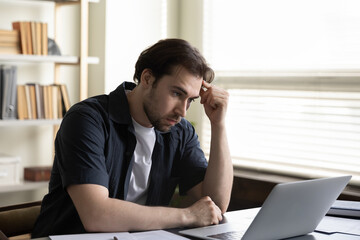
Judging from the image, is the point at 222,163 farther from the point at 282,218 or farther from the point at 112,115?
the point at 282,218

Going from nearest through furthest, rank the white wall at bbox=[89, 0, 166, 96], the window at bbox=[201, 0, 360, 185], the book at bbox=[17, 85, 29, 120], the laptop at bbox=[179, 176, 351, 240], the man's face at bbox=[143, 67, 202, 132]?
1. the laptop at bbox=[179, 176, 351, 240]
2. the man's face at bbox=[143, 67, 202, 132]
3. the window at bbox=[201, 0, 360, 185]
4. the book at bbox=[17, 85, 29, 120]
5. the white wall at bbox=[89, 0, 166, 96]

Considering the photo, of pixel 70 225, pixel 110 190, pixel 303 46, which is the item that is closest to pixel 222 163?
pixel 110 190

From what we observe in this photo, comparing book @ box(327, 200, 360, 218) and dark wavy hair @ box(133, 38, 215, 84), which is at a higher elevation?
dark wavy hair @ box(133, 38, 215, 84)

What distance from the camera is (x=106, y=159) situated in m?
1.98

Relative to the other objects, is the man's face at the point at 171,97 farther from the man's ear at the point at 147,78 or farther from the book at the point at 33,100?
the book at the point at 33,100

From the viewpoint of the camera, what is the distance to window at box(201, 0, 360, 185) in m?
3.10

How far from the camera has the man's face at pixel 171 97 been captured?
6.41 feet

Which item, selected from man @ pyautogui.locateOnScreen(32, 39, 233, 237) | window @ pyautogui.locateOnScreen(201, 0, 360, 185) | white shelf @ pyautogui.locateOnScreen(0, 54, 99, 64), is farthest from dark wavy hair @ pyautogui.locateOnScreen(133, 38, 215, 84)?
white shelf @ pyautogui.locateOnScreen(0, 54, 99, 64)

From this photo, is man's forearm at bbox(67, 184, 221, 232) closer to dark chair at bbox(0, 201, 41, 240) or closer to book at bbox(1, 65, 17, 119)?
→ dark chair at bbox(0, 201, 41, 240)

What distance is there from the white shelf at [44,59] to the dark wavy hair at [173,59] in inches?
57.1

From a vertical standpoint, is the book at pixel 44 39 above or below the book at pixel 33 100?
above

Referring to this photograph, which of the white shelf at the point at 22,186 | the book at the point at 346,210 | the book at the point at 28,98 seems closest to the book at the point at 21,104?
the book at the point at 28,98

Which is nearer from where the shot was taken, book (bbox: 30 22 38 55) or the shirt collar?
the shirt collar

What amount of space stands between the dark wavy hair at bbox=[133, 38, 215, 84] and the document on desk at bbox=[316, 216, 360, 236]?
66 cm
